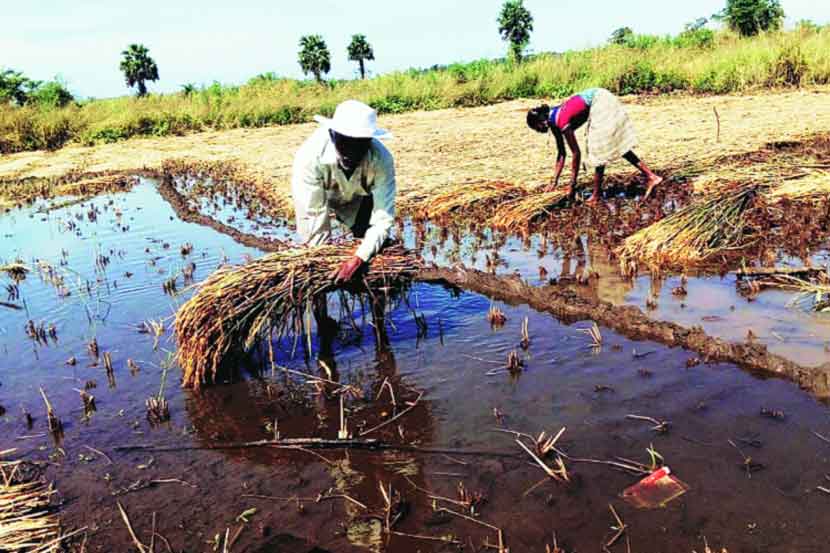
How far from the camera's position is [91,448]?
149 inches

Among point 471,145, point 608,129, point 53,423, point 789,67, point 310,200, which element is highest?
point 789,67

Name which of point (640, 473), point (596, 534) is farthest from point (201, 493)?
point (640, 473)

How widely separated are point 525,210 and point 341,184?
3.70m

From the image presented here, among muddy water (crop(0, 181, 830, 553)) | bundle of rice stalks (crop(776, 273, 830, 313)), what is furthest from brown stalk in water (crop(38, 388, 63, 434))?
bundle of rice stalks (crop(776, 273, 830, 313))

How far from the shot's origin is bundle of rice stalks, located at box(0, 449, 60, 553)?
2.91 metres

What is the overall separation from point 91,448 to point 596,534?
9.33 feet

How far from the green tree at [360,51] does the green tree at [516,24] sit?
12290mm

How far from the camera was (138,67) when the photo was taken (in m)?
33.5

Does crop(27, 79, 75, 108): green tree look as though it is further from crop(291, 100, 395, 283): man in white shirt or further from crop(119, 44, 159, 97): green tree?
crop(291, 100, 395, 283): man in white shirt

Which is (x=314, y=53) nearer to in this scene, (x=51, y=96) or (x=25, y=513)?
(x=51, y=96)

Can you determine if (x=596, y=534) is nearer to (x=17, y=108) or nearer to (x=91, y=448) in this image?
(x=91, y=448)

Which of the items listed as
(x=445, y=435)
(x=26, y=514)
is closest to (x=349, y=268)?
(x=445, y=435)

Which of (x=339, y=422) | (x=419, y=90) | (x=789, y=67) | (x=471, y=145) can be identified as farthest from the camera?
(x=419, y=90)

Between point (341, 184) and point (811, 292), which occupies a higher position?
point (341, 184)
